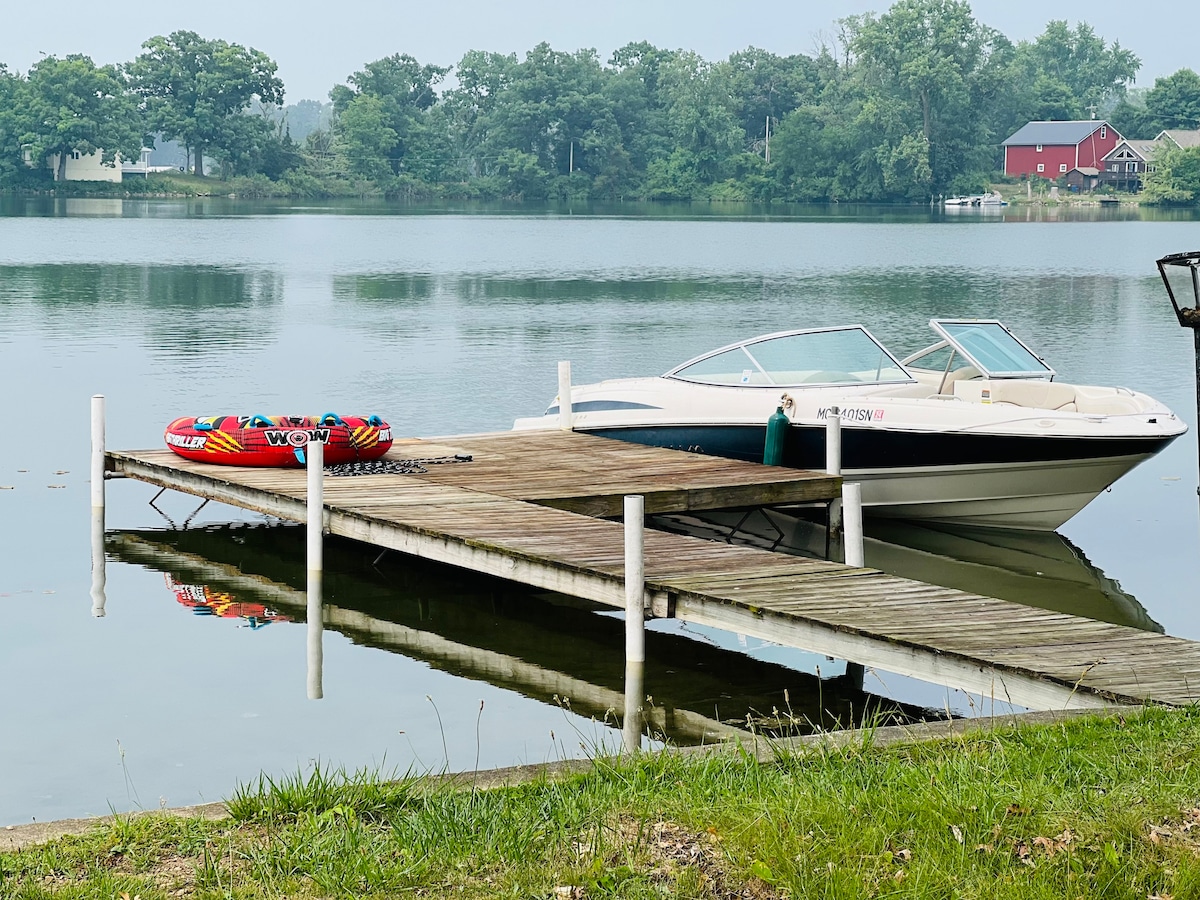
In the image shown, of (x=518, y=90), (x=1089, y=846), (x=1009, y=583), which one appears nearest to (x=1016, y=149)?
(x=518, y=90)

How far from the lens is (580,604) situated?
11945 mm

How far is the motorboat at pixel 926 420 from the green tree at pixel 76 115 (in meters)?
113

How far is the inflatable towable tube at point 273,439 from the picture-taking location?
13672 millimetres

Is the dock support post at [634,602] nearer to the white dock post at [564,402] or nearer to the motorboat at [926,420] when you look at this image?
the motorboat at [926,420]

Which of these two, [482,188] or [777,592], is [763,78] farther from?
[777,592]

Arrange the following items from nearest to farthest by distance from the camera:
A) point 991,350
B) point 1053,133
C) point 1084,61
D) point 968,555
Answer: point 968,555, point 991,350, point 1053,133, point 1084,61

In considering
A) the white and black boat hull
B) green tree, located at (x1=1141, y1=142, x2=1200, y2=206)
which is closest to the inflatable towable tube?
the white and black boat hull

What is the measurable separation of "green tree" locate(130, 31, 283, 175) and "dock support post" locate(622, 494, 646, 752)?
121605 mm

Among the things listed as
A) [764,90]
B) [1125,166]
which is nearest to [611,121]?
[764,90]

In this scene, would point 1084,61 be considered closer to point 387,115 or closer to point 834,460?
point 387,115

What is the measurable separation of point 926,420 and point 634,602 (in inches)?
211

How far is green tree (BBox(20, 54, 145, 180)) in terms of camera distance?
12025cm

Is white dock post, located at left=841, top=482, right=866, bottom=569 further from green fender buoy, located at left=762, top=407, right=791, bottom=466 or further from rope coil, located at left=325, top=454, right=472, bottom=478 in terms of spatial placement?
rope coil, located at left=325, top=454, right=472, bottom=478

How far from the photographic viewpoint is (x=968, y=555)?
14.1m
